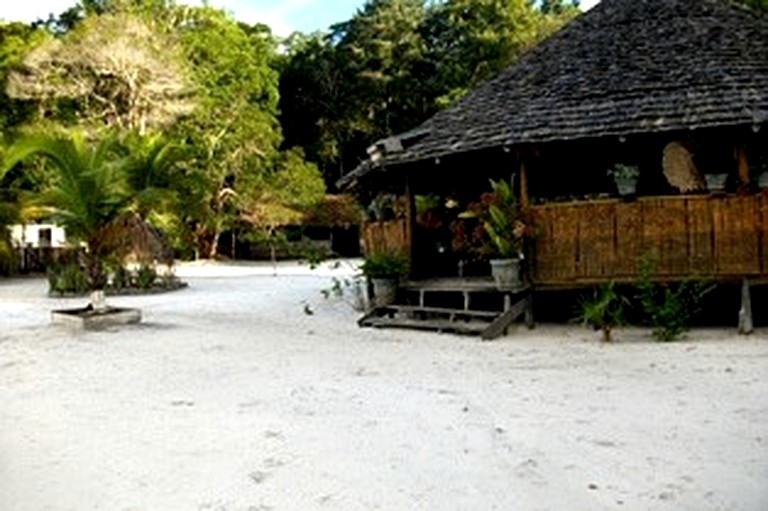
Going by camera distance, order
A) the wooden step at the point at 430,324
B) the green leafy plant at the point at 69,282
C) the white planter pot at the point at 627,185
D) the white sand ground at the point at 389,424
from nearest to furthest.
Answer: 1. the white sand ground at the point at 389,424
2. the white planter pot at the point at 627,185
3. the wooden step at the point at 430,324
4. the green leafy plant at the point at 69,282

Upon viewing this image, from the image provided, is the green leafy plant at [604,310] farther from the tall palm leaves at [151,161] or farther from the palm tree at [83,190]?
the tall palm leaves at [151,161]

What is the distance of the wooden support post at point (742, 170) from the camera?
34.5 feet

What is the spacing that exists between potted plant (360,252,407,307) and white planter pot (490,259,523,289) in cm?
201

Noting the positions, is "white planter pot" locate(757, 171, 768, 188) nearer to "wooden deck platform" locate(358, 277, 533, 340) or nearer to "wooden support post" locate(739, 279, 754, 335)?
"wooden support post" locate(739, 279, 754, 335)

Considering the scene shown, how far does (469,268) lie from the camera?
1470 cm

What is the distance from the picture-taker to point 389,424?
6.20 m

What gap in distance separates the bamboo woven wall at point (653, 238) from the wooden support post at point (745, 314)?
20 cm

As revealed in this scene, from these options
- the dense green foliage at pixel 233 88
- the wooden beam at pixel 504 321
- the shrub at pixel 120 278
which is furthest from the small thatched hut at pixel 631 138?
the dense green foliage at pixel 233 88

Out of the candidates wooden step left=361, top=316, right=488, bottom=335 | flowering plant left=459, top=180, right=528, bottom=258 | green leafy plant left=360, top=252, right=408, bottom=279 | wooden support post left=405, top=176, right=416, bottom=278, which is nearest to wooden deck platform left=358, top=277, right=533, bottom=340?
wooden step left=361, top=316, right=488, bottom=335

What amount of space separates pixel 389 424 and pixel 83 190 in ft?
30.6

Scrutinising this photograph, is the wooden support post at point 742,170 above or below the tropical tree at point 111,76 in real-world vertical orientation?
below

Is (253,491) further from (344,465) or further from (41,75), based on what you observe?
(41,75)

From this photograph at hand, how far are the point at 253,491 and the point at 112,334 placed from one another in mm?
8392

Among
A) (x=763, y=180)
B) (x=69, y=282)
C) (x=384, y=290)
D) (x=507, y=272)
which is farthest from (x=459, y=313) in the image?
(x=69, y=282)
